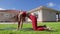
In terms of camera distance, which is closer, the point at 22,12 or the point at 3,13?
the point at 22,12

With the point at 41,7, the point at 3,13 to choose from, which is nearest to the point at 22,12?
the point at 41,7

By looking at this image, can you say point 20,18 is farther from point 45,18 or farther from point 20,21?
point 45,18

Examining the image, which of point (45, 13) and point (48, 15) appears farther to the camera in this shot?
point (45, 13)

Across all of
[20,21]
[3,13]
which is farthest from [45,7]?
[20,21]

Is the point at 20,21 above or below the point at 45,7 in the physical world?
below

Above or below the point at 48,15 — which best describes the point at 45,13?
above

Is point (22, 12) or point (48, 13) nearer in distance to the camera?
point (22, 12)

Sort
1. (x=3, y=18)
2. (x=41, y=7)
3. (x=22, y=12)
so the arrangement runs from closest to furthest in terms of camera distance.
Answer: (x=22, y=12), (x=41, y=7), (x=3, y=18)

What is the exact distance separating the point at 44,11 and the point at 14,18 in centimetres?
3024

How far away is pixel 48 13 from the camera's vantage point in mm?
43094

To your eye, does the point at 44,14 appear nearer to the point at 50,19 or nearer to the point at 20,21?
the point at 50,19

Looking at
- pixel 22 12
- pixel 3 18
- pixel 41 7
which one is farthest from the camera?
pixel 3 18

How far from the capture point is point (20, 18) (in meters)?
12.7

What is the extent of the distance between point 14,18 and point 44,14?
3022 centimetres
